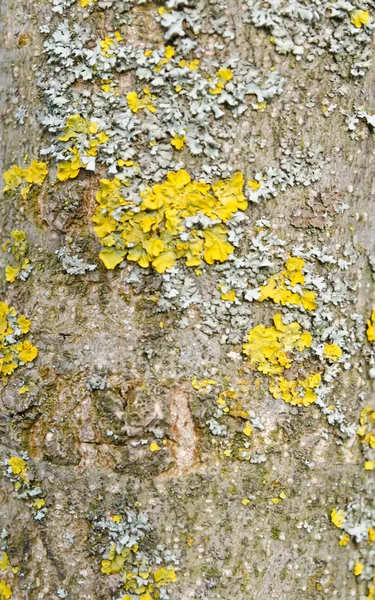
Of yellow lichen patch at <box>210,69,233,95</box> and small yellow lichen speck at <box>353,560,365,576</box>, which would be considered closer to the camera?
yellow lichen patch at <box>210,69,233,95</box>

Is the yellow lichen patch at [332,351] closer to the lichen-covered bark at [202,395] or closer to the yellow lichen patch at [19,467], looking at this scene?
the lichen-covered bark at [202,395]

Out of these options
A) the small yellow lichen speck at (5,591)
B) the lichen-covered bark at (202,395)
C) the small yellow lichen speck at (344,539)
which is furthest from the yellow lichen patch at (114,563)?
the small yellow lichen speck at (344,539)

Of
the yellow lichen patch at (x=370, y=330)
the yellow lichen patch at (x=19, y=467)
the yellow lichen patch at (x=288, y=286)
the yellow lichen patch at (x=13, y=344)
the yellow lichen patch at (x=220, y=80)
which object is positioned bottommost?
the yellow lichen patch at (x=19, y=467)

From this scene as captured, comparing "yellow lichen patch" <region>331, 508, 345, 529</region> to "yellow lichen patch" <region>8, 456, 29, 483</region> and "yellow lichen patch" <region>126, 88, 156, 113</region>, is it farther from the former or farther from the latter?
"yellow lichen patch" <region>126, 88, 156, 113</region>

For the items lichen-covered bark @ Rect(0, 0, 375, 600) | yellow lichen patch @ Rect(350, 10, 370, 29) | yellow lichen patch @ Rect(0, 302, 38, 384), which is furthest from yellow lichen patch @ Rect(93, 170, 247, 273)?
yellow lichen patch @ Rect(350, 10, 370, 29)

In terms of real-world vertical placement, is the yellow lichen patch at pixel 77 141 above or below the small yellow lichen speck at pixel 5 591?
above

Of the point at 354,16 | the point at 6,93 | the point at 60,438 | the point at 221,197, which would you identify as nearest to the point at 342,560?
the point at 60,438
